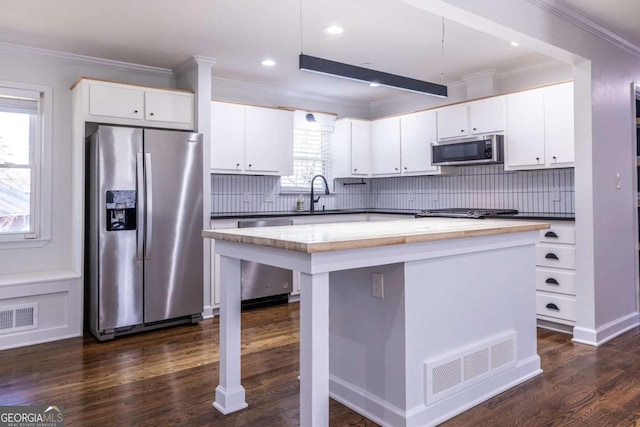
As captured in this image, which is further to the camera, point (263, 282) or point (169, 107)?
point (263, 282)

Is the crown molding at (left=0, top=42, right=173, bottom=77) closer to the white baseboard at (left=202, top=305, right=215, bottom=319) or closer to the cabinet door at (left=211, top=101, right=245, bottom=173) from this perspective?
the cabinet door at (left=211, top=101, right=245, bottom=173)

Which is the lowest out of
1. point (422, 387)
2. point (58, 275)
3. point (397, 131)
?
point (422, 387)

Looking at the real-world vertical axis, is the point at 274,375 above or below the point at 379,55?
below

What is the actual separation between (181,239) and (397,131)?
2885 mm

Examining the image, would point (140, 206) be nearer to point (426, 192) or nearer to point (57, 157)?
point (57, 157)

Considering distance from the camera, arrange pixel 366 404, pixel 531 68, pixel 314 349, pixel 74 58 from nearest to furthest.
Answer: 1. pixel 314 349
2. pixel 366 404
3. pixel 74 58
4. pixel 531 68

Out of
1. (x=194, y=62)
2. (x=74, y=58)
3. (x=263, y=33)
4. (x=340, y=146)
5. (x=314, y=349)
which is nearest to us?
(x=314, y=349)

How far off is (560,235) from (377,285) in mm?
2193

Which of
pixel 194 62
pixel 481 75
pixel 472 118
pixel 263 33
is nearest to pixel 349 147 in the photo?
pixel 472 118

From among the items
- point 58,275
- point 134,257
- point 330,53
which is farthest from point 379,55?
point 58,275

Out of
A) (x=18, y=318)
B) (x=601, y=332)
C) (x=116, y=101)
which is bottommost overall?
(x=601, y=332)

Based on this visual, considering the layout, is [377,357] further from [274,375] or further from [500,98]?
[500,98]

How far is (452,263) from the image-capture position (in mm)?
2428

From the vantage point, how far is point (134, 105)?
3957mm
